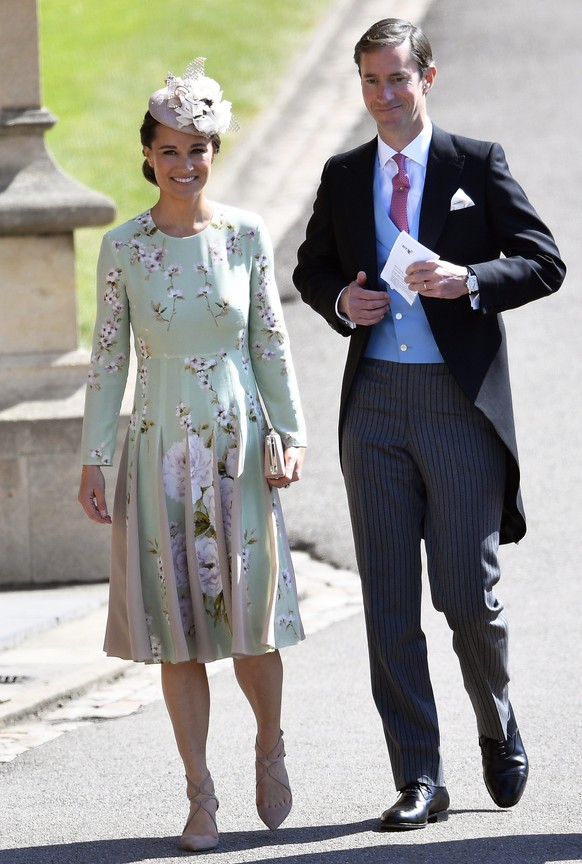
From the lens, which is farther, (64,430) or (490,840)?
(64,430)

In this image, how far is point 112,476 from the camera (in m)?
7.88

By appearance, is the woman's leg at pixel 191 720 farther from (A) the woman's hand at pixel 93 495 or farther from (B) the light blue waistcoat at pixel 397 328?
(B) the light blue waistcoat at pixel 397 328

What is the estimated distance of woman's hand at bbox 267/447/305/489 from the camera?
14.7 feet

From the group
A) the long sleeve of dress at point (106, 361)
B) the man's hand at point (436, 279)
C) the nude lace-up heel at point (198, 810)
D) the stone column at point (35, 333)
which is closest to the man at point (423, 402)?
the man's hand at point (436, 279)

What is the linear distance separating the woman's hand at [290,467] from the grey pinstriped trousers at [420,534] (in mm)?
147

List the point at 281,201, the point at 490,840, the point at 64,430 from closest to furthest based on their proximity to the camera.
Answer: the point at 490,840
the point at 64,430
the point at 281,201

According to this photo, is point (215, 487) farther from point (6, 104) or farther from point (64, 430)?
point (6, 104)

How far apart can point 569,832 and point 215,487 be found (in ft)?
4.50

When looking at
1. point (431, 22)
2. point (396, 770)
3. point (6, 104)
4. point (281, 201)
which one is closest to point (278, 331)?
point (396, 770)

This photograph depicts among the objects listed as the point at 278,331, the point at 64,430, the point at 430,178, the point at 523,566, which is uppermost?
the point at 430,178

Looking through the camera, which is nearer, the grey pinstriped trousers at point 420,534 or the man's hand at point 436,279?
the man's hand at point 436,279

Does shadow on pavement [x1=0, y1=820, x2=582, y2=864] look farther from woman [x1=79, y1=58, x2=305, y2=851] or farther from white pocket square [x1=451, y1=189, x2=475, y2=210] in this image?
white pocket square [x1=451, y1=189, x2=475, y2=210]

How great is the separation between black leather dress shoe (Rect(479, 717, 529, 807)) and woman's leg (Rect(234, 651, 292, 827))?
58 centimetres

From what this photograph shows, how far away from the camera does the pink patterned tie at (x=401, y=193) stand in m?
4.51
